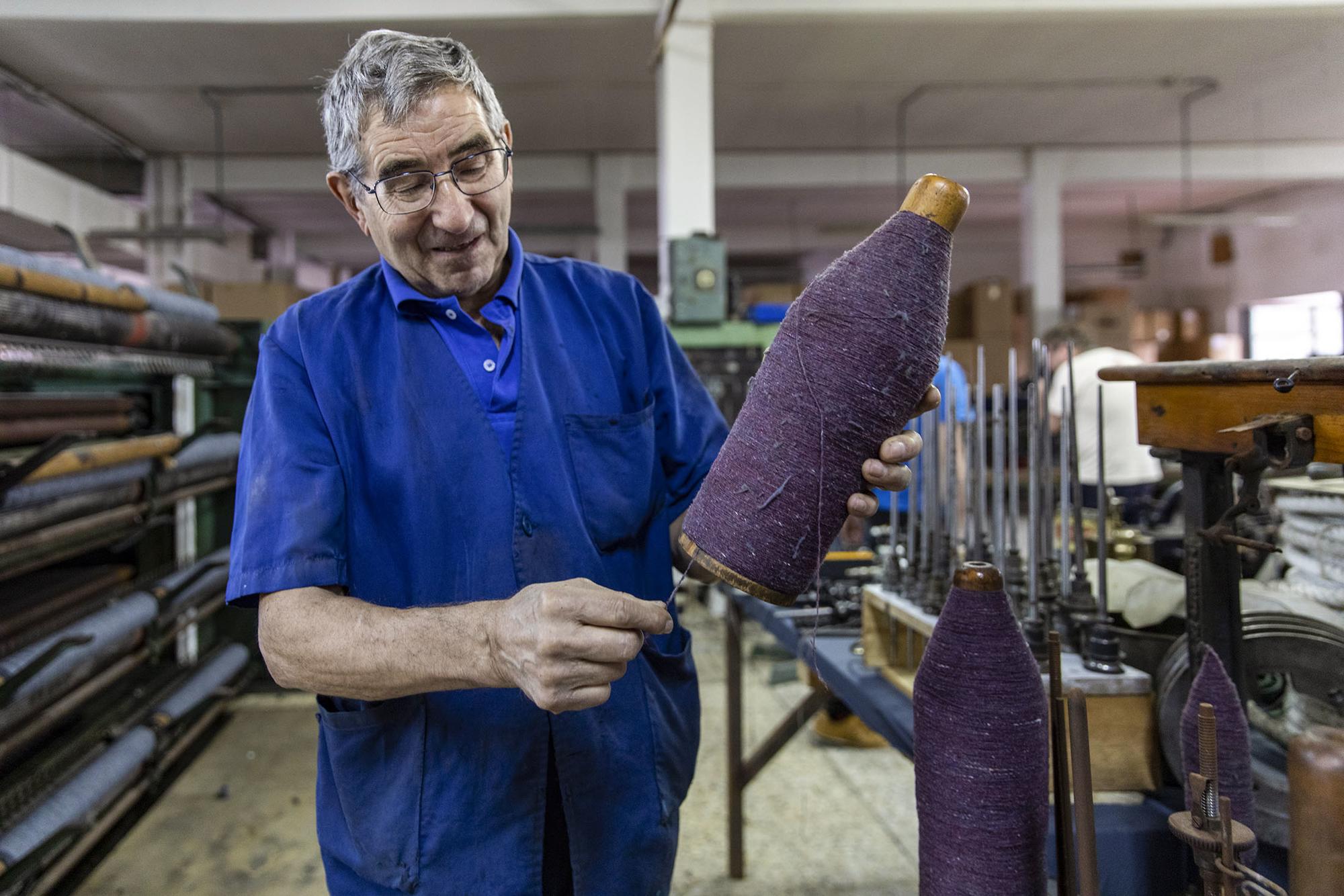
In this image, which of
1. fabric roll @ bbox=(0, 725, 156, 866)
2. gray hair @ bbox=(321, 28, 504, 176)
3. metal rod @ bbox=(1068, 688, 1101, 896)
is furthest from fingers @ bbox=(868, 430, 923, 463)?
fabric roll @ bbox=(0, 725, 156, 866)

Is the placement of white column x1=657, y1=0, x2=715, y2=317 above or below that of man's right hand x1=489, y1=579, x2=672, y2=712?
above

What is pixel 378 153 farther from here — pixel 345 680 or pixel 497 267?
pixel 345 680

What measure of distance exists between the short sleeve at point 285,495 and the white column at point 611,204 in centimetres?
655

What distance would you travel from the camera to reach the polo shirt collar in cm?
100

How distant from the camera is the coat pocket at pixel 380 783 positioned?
3.06 ft

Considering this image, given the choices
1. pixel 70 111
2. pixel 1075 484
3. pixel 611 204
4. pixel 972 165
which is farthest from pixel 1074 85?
pixel 70 111

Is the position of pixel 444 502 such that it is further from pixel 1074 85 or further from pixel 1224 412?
pixel 1074 85

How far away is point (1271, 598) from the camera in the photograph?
3.74ft

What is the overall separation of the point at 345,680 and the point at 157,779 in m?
2.38

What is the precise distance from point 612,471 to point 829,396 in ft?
1.13

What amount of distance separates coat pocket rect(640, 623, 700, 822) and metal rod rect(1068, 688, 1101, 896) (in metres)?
0.48

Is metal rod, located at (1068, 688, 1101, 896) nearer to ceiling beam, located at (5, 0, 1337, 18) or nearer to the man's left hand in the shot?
the man's left hand

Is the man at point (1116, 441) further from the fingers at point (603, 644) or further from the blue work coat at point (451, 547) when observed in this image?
the fingers at point (603, 644)

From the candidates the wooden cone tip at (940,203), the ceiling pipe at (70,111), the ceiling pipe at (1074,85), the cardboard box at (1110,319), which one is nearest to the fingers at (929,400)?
the wooden cone tip at (940,203)
